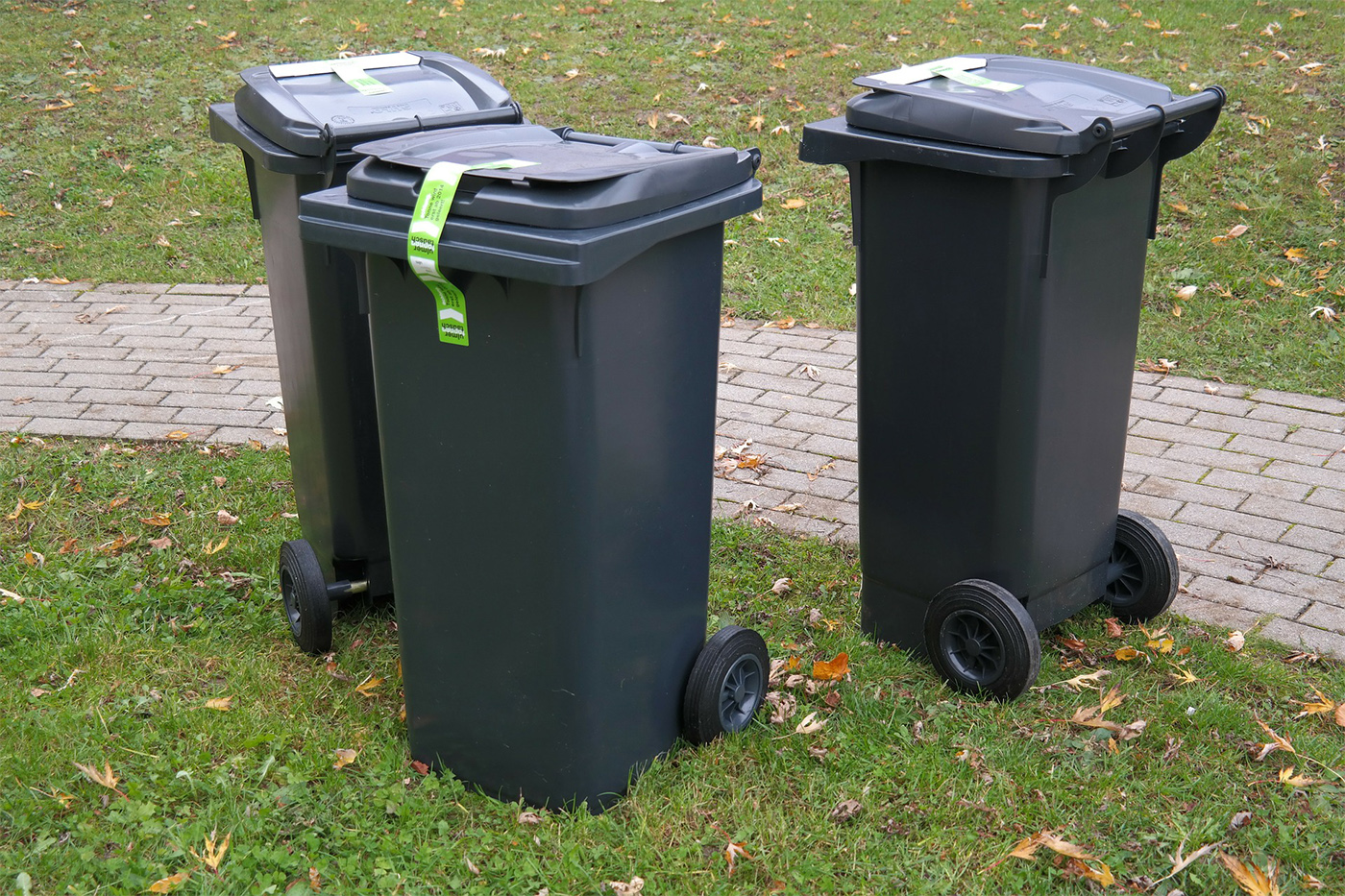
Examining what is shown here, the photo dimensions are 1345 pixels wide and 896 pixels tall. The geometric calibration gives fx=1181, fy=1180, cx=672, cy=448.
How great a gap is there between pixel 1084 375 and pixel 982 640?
78 cm

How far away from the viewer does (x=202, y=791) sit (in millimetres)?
2854

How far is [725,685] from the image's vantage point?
3.03m

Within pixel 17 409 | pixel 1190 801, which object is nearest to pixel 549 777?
pixel 1190 801

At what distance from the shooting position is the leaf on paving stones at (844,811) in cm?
282

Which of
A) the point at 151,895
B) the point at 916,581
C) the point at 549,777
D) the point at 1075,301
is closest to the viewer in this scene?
the point at 151,895

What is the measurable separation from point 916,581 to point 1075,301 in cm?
92

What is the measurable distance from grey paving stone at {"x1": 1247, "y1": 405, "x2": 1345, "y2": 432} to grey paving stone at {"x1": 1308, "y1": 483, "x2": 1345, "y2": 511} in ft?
1.93

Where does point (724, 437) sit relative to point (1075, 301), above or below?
below

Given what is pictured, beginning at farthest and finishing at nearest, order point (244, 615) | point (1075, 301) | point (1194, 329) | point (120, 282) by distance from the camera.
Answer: point (120, 282), point (1194, 329), point (244, 615), point (1075, 301)

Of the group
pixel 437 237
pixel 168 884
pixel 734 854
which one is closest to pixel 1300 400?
pixel 734 854

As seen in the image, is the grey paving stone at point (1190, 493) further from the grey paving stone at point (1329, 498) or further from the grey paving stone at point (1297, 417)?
the grey paving stone at point (1297, 417)

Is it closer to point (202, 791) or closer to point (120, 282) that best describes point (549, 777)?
point (202, 791)

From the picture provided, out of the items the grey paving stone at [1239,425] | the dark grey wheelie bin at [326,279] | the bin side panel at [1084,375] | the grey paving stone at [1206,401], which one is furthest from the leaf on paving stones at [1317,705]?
the dark grey wheelie bin at [326,279]

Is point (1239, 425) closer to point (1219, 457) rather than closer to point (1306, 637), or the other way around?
point (1219, 457)
